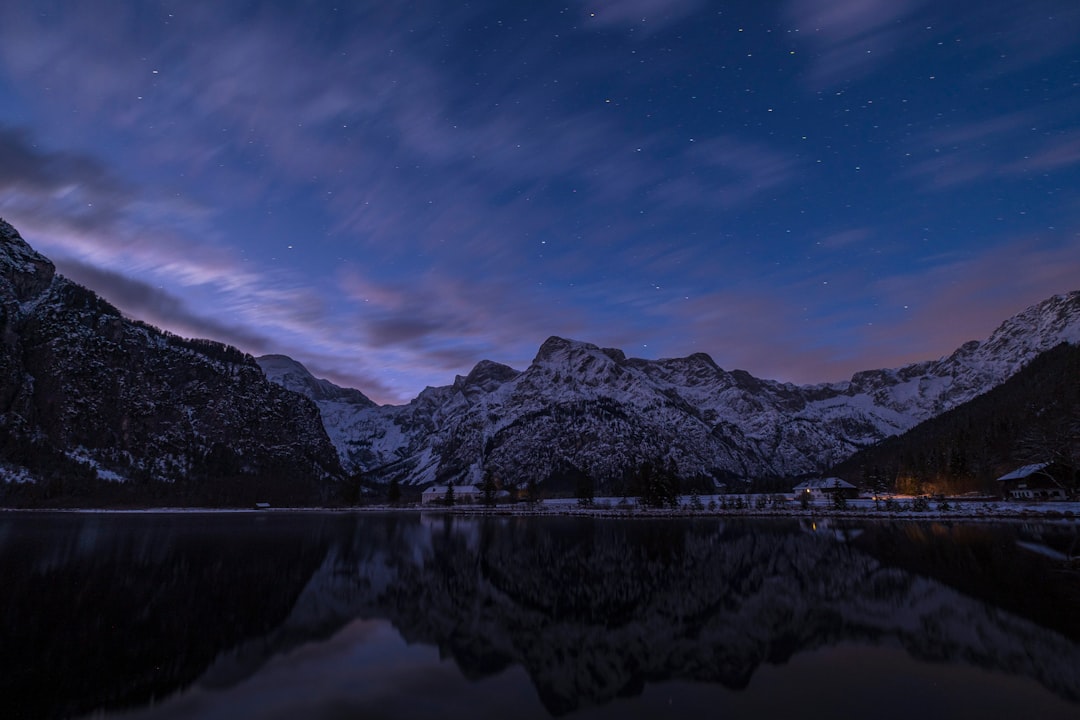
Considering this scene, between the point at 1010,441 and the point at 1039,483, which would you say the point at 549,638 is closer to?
the point at 1039,483

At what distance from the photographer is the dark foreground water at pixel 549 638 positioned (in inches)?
627

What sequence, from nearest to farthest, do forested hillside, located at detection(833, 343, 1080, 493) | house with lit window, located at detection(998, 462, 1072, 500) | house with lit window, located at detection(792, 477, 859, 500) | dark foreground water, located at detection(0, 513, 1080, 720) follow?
dark foreground water, located at detection(0, 513, 1080, 720), house with lit window, located at detection(998, 462, 1072, 500), forested hillside, located at detection(833, 343, 1080, 493), house with lit window, located at detection(792, 477, 859, 500)

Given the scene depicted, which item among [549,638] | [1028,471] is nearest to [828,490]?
[1028,471]

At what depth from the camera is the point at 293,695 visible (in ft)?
55.8

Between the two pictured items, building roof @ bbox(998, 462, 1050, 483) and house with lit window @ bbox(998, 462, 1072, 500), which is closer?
house with lit window @ bbox(998, 462, 1072, 500)

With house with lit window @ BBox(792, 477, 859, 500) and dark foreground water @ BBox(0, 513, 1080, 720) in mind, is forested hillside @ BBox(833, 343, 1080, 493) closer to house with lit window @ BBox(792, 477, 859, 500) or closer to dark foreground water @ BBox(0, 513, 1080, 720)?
house with lit window @ BBox(792, 477, 859, 500)

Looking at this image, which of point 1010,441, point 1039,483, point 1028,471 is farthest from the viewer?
point 1010,441

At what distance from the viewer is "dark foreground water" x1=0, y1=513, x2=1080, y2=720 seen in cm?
1594

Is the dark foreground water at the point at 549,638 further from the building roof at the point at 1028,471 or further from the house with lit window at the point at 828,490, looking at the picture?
the house with lit window at the point at 828,490

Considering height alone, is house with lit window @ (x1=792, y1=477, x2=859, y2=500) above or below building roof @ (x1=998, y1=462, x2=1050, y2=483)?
below

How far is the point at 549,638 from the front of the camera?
23250 millimetres

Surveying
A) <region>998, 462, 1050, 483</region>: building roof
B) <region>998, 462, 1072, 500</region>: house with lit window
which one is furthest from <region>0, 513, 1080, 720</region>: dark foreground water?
<region>998, 462, 1050, 483</region>: building roof

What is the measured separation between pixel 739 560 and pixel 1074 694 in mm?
30487

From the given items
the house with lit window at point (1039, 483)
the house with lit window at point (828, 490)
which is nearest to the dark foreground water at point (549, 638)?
the house with lit window at point (1039, 483)
